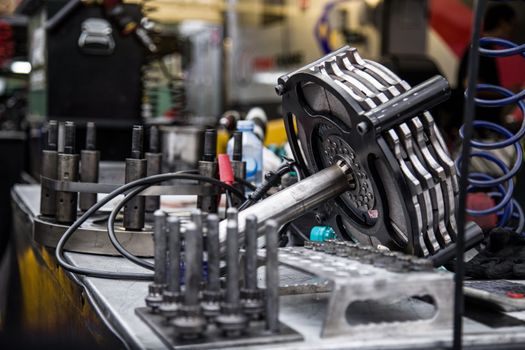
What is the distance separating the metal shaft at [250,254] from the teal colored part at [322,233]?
1.64 ft

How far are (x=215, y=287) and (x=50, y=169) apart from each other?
2.89 feet

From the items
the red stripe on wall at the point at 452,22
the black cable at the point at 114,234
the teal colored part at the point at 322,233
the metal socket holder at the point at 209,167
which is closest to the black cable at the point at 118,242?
the black cable at the point at 114,234

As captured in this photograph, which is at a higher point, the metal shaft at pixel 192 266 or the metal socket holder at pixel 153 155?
the metal socket holder at pixel 153 155

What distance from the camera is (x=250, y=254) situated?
937 mm

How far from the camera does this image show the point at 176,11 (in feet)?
29.6

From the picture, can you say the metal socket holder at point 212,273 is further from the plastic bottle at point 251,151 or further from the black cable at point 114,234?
the plastic bottle at point 251,151

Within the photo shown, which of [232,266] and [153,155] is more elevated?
[153,155]

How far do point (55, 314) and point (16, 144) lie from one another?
337cm

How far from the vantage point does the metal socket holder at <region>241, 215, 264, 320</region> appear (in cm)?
94

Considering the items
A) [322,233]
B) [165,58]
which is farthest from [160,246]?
[165,58]

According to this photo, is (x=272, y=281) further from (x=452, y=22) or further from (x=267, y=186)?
(x=452, y=22)

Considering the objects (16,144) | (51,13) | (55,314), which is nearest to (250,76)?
(16,144)

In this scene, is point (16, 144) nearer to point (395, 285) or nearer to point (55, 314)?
point (55, 314)

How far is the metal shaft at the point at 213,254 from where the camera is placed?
0.92m
